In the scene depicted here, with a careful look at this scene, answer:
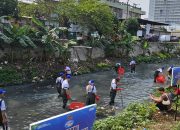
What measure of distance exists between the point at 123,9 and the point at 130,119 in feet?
210

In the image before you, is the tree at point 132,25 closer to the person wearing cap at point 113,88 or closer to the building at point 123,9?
the building at point 123,9

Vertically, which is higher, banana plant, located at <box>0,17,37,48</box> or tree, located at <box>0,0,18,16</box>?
tree, located at <box>0,0,18,16</box>

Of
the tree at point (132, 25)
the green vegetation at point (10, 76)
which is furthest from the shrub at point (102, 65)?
the tree at point (132, 25)

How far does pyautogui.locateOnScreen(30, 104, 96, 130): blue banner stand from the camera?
6.58 metres

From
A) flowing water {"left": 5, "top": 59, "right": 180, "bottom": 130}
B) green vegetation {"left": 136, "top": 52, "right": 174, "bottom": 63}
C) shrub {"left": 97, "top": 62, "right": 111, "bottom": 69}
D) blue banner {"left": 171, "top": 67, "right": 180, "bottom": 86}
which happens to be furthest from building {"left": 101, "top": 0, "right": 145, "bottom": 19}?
blue banner {"left": 171, "top": 67, "right": 180, "bottom": 86}

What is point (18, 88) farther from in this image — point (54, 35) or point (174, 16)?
point (174, 16)

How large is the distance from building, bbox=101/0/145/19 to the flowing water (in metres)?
39.7

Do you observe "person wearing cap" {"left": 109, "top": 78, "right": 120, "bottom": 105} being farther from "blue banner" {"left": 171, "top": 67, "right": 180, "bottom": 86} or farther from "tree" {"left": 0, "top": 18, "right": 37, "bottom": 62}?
"tree" {"left": 0, "top": 18, "right": 37, "bottom": 62}

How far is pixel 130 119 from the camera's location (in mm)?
13430

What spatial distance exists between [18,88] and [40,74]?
12.4 feet

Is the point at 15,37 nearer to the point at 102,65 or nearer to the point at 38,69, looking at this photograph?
the point at 38,69

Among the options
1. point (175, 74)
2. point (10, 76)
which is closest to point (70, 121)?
point (175, 74)

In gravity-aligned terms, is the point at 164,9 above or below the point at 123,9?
above

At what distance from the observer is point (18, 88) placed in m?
23.4
